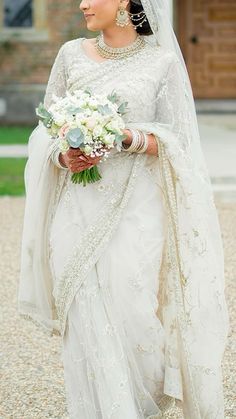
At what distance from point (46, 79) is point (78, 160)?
14627 mm

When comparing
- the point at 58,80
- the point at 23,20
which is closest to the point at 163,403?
the point at 58,80

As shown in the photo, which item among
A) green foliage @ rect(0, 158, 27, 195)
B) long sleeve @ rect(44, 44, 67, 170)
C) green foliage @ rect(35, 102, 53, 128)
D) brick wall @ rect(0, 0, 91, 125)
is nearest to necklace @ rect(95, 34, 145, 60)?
long sleeve @ rect(44, 44, 67, 170)

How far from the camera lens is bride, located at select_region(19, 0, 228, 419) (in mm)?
3912

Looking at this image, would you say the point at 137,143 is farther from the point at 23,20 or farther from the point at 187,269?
the point at 23,20

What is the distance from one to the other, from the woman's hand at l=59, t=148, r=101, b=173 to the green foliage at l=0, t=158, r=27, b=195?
7.49 m

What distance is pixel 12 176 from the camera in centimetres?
1223

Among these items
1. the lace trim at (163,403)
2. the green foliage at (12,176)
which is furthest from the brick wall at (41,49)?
the lace trim at (163,403)

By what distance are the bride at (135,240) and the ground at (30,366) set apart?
0.69m

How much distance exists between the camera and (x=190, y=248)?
4070mm

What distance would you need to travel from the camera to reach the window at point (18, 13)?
60.0 ft

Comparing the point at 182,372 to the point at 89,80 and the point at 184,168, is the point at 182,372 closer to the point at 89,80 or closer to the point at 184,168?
the point at 184,168

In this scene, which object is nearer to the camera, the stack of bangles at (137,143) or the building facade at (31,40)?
the stack of bangles at (137,143)

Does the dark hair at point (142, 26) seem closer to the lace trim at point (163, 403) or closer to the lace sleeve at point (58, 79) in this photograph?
the lace sleeve at point (58, 79)

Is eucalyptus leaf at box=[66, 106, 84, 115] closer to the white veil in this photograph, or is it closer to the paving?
the white veil
